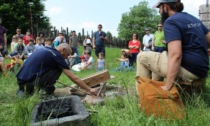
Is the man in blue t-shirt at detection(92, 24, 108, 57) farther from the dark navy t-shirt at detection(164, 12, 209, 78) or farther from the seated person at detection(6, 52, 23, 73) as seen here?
the dark navy t-shirt at detection(164, 12, 209, 78)

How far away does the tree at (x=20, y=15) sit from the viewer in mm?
30562

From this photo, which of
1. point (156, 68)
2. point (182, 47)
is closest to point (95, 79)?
point (156, 68)

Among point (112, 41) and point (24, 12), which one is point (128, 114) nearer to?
point (24, 12)

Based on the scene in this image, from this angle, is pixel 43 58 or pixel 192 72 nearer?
pixel 192 72

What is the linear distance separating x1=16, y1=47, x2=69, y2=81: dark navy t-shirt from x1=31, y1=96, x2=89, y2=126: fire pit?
130cm

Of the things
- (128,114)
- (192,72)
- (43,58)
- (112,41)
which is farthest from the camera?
(112,41)

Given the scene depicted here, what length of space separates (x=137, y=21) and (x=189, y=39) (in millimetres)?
64774

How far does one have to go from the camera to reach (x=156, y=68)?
3.60m

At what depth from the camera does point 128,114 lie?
2.81 meters

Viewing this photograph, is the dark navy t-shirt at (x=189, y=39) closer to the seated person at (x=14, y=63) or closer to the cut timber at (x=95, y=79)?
the cut timber at (x=95, y=79)

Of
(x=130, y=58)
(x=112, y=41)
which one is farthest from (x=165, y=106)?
(x=112, y=41)

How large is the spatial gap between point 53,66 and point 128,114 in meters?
2.17

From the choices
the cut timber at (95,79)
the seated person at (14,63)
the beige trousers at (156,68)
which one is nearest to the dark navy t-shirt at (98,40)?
the seated person at (14,63)

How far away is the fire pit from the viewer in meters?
2.55
